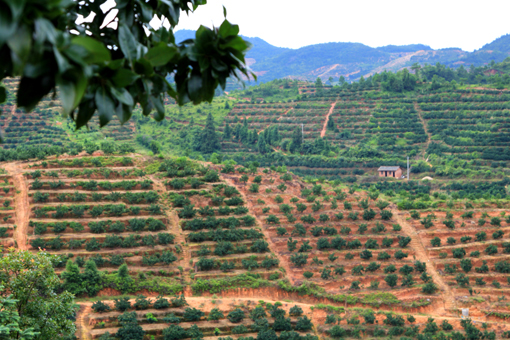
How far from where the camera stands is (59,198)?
1611cm

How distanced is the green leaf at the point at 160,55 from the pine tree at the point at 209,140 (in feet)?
102

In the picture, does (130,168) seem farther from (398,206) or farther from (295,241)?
(398,206)

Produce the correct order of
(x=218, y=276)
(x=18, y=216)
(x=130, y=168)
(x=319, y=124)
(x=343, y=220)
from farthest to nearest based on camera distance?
(x=319, y=124) → (x=130, y=168) → (x=343, y=220) → (x=18, y=216) → (x=218, y=276)

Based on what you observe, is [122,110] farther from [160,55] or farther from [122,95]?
[160,55]

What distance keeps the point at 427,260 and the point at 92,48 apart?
648 inches

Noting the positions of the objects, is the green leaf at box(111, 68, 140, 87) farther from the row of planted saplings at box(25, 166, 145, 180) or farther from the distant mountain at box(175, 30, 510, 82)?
the distant mountain at box(175, 30, 510, 82)

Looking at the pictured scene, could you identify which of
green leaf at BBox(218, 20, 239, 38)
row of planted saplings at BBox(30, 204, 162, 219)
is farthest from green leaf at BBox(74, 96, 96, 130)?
row of planted saplings at BBox(30, 204, 162, 219)

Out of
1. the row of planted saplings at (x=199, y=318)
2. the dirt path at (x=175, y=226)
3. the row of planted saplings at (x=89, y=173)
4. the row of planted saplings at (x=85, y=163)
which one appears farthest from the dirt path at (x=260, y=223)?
the row of planted saplings at (x=85, y=163)

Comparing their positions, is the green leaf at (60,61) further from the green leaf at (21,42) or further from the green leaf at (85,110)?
the green leaf at (85,110)

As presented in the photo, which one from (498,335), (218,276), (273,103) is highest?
(273,103)

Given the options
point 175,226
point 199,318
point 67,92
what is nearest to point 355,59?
point 175,226

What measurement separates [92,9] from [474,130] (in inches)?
1369

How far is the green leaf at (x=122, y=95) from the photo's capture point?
141 cm

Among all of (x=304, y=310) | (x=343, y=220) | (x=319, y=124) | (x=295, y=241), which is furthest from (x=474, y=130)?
(x=304, y=310)
